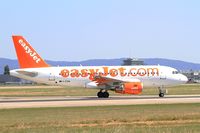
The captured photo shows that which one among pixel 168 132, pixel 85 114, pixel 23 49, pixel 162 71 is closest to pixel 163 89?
pixel 162 71

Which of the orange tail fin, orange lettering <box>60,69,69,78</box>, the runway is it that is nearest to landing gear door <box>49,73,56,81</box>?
orange lettering <box>60,69,69,78</box>

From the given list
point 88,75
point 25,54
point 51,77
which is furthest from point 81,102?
point 25,54

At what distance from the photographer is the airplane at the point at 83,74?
5206cm

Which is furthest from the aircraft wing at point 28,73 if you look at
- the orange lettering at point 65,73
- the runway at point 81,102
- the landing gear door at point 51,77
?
the runway at point 81,102

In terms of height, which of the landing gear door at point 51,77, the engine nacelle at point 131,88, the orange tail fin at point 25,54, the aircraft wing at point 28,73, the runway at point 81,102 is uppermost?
the orange tail fin at point 25,54

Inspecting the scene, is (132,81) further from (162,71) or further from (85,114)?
(85,114)

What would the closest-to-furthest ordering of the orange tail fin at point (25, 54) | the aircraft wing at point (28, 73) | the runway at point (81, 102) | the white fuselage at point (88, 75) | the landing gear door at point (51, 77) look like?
1. the runway at point (81, 102)
2. the aircraft wing at point (28, 73)
3. the orange tail fin at point (25, 54)
4. the white fuselage at point (88, 75)
5. the landing gear door at point (51, 77)

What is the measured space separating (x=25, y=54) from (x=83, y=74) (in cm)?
639

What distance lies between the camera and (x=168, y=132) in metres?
19.3

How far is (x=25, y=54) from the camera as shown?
5234 cm

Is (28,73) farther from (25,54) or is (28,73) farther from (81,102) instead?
(81,102)

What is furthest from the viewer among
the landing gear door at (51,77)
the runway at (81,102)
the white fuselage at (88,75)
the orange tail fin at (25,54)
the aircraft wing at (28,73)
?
the landing gear door at (51,77)

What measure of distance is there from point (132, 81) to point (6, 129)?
30.6 meters

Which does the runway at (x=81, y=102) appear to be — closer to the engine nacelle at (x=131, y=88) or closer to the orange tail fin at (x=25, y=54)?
the engine nacelle at (x=131, y=88)
